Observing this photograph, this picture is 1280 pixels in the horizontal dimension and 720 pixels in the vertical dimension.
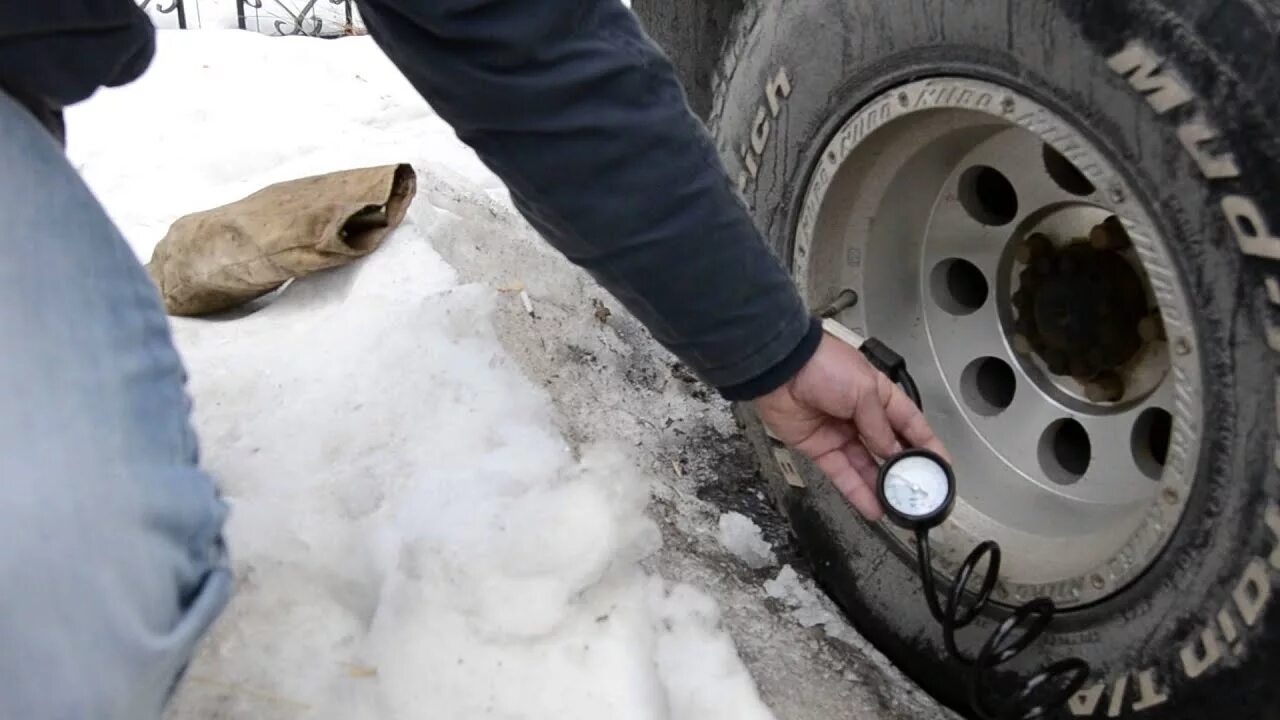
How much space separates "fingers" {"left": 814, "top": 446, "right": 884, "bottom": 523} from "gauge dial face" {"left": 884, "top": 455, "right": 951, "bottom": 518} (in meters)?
0.07

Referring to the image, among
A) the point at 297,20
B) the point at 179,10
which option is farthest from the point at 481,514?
the point at 297,20

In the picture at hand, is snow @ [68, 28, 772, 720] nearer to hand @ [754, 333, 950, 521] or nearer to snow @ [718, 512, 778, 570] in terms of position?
snow @ [718, 512, 778, 570]

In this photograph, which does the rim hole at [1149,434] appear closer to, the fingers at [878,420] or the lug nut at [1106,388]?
the lug nut at [1106,388]

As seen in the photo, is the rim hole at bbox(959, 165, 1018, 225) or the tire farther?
the rim hole at bbox(959, 165, 1018, 225)

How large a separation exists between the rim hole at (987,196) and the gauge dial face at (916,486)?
0.95ft

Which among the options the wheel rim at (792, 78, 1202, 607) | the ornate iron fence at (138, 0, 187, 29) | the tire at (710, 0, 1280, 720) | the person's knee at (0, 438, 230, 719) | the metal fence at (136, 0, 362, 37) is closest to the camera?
Result: the person's knee at (0, 438, 230, 719)

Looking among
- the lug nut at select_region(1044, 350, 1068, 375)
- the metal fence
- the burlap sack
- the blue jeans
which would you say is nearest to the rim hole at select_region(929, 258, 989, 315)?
the lug nut at select_region(1044, 350, 1068, 375)

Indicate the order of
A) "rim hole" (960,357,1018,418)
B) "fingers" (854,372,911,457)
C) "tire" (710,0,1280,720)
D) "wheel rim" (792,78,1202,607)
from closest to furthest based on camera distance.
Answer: "tire" (710,0,1280,720) → "wheel rim" (792,78,1202,607) → "fingers" (854,372,911,457) → "rim hole" (960,357,1018,418)

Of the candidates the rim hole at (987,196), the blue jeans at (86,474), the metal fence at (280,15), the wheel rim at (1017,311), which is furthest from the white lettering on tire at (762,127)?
the metal fence at (280,15)

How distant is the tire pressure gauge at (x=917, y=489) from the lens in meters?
1.15

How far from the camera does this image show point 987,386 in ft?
4.39

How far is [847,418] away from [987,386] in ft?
0.72

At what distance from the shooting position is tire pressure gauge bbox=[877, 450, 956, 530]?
115cm

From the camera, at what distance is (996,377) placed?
1.33m
